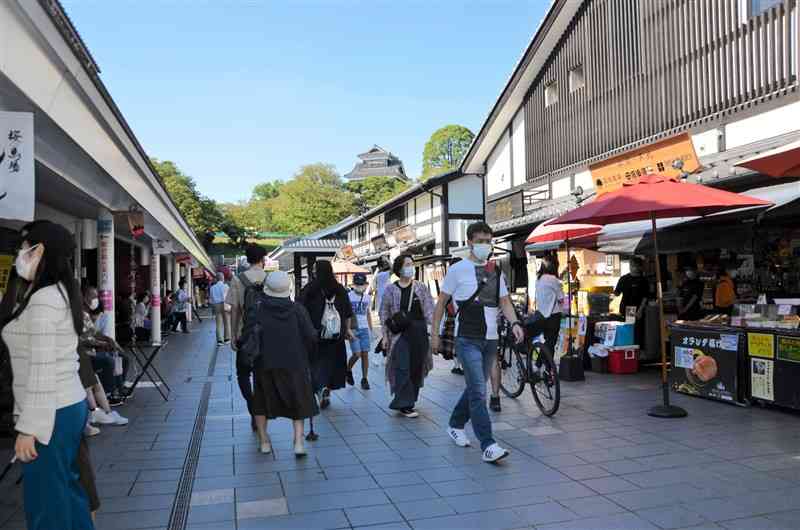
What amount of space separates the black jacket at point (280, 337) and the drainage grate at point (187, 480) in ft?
3.20

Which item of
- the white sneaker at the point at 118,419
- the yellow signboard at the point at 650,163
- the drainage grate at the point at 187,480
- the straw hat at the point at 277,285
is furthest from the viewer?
the yellow signboard at the point at 650,163

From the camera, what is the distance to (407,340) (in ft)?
23.4

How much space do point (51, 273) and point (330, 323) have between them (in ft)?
14.3

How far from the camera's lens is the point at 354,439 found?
6.16 m

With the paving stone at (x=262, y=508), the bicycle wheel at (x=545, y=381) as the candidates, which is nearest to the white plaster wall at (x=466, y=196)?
the bicycle wheel at (x=545, y=381)

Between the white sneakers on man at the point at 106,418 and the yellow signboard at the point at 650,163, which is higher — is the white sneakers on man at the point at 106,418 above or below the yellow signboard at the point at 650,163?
below

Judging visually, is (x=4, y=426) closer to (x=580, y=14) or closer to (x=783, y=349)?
(x=783, y=349)

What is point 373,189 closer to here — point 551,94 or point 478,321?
point 551,94

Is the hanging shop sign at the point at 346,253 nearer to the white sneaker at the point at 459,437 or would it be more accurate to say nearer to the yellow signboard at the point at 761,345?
the yellow signboard at the point at 761,345

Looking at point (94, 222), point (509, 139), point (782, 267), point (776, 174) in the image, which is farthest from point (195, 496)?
point (509, 139)

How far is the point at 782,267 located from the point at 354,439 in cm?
674

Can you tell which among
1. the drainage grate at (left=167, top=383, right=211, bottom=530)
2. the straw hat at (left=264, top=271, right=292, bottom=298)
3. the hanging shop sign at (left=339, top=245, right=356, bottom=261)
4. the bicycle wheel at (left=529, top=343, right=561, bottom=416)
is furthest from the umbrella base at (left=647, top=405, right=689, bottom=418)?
the hanging shop sign at (left=339, top=245, right=356, bottom=261)

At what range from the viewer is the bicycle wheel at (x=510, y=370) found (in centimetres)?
768

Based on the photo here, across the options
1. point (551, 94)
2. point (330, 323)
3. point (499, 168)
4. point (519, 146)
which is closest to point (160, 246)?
point (499, 168)
